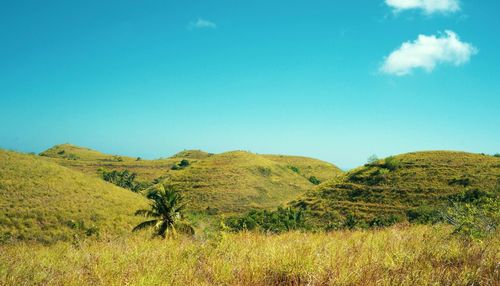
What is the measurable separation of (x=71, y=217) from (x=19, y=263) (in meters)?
70.4

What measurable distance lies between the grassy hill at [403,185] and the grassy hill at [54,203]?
157 feet

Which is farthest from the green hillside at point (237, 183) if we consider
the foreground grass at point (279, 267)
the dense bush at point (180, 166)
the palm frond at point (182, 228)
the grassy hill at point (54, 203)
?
the foreground grass at point (279, 267)

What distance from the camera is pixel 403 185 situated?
90.6m

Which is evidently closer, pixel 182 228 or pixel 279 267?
pixel 279 267

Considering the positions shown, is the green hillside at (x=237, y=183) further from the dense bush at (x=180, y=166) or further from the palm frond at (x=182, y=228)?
the palm frond at (x=182, y=228)

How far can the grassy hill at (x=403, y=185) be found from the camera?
80562 mm

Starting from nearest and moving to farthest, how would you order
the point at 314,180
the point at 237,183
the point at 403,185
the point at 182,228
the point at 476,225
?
the point at 476,225 < the point at 182,228 < the point at 403,185 < the point at 237,183 < the point at 314,180

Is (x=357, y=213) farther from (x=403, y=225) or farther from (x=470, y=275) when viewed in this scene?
(x=470, y=275)

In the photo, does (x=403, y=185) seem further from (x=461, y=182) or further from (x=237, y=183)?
(x=237, y=183)

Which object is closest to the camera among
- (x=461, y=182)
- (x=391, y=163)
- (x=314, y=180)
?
(x=461, y=182)

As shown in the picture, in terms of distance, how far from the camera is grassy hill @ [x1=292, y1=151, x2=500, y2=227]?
264 ft

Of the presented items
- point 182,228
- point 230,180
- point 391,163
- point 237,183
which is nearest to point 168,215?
point 182,228

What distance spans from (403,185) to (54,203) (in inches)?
3205

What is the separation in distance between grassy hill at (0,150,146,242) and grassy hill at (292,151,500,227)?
48.0 metres
